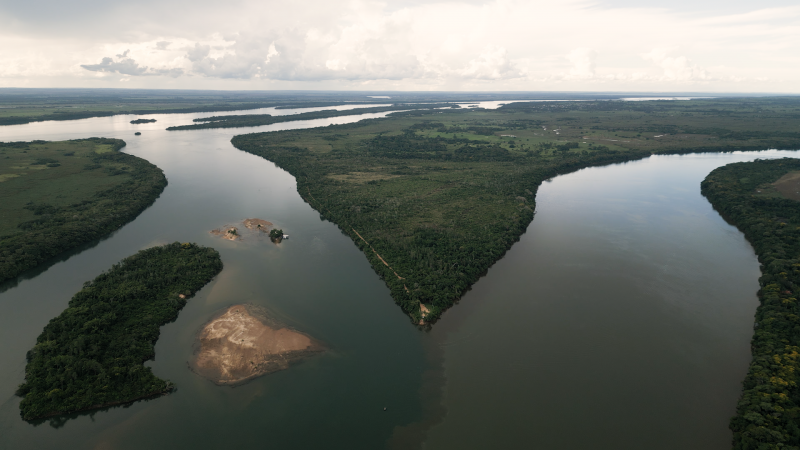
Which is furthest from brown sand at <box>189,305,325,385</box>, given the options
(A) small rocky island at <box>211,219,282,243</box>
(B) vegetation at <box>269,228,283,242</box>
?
(A) small rocky island at <box>211,219,282,243</box>

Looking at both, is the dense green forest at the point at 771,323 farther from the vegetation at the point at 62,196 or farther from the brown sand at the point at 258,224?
the vegetation at the point at 62,196

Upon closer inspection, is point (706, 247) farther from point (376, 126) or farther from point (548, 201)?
point (376, 126)

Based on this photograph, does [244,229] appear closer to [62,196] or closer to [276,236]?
[276,236]

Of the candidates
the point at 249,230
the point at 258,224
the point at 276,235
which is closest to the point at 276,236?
the point at 276,235

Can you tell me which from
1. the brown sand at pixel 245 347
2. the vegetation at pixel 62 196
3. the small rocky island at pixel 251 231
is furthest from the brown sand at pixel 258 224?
the brown sand at pixel 245 347

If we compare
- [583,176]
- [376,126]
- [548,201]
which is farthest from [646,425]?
[376,126]
